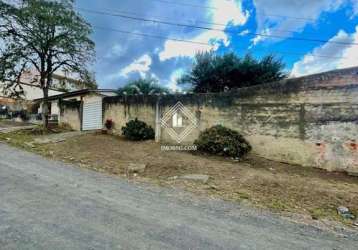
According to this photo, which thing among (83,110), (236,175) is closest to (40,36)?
(83,110)

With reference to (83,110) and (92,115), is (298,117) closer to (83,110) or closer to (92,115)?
(92,115)

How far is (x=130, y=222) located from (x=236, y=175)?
4184 mm

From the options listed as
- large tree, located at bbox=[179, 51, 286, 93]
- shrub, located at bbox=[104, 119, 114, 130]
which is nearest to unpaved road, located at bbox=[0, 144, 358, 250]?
shrub, located at bbox=[104, 119, 114, 130]

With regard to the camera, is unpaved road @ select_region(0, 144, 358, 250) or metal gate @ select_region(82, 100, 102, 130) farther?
metal gate @ select_region(82, 100, 102, 130)

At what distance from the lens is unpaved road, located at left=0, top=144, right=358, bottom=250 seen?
3.30 m

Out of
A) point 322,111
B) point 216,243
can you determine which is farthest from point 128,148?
point 216,243

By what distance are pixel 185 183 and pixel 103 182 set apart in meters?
1.89

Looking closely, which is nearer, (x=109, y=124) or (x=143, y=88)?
(x=109, y=124)

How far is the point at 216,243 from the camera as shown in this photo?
3.38 metres

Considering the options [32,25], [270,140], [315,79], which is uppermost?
[32,25]

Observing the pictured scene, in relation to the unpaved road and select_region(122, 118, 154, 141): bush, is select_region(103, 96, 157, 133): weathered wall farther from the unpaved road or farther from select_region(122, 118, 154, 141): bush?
the unpaved road

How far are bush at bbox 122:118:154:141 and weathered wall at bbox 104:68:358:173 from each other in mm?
2168

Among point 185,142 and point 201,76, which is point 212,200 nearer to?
point 185,142

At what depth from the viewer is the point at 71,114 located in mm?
17422
